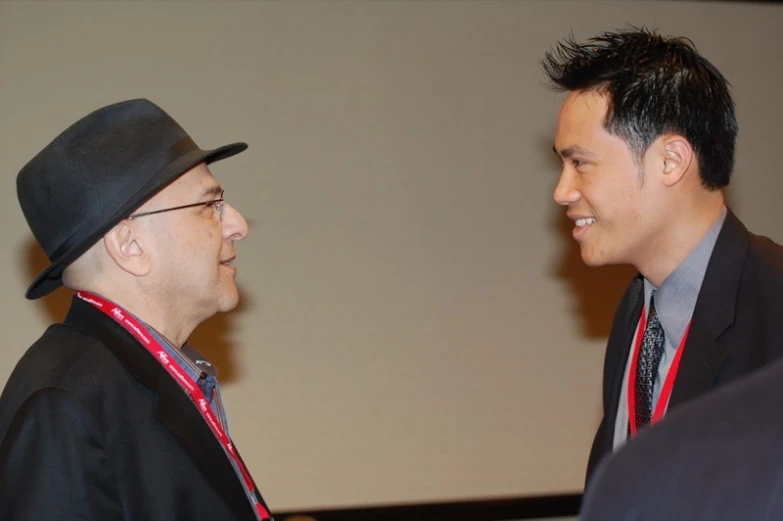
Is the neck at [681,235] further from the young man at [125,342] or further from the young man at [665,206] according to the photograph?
the young man at [125,342]

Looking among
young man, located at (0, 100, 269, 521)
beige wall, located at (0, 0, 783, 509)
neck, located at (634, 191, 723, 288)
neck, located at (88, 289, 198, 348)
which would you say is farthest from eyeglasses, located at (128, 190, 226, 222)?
beige wall, located at (0, 0, 783, 509)

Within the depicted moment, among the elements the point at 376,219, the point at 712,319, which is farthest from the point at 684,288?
the point at 376,219

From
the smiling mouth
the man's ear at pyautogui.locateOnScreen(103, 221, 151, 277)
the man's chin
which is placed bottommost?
the man's ear at pyautogui.locateOnScreen(103, 221, 151, 277)

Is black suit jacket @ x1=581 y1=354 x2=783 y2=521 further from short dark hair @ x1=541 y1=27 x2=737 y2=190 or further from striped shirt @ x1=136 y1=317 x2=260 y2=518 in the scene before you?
short dark hair @ x1=541 y1=27 x2=737 y2=190

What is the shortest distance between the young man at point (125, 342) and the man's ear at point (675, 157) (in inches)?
36.7

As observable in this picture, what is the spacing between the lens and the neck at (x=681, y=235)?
185 cm

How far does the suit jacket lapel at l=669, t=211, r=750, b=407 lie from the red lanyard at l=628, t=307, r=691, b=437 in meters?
0.03

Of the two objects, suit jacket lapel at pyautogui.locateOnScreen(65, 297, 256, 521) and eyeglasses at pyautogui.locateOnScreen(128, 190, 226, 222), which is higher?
eyeglasses at pyautogui.locateOnScreen(128, 190, 226, 222)

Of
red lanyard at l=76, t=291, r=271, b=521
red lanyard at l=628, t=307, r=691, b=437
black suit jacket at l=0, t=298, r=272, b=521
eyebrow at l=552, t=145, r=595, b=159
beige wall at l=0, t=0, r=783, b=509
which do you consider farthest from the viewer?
beige wall at l=0, t=0, r=783, b=509

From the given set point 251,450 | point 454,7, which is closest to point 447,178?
point 454,7

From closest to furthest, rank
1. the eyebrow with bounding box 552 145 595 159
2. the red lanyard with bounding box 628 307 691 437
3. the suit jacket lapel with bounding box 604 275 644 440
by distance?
the red lanyard with bounding box 628 307 691 437, the eyebrow with bounding box 552 145 595 159, the suit jacket lapel with bounding box 604 275 644 440

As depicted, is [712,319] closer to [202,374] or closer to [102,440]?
[202,374]

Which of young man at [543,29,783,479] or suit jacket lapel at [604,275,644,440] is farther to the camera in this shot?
suit jacket lapel at [604,275,644,440]

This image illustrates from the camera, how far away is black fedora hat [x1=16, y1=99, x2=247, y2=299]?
1.69 m
